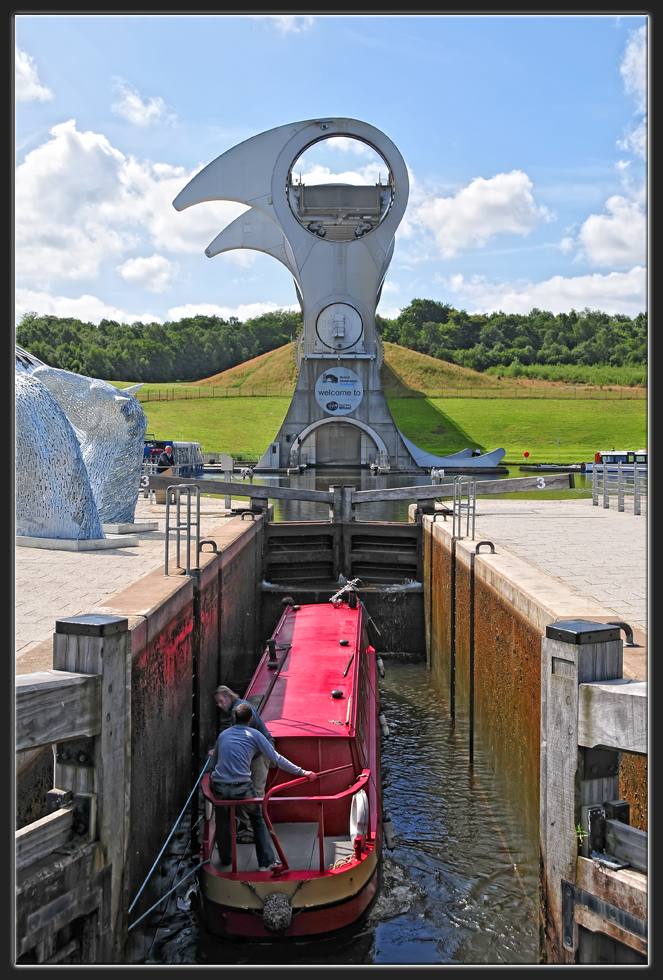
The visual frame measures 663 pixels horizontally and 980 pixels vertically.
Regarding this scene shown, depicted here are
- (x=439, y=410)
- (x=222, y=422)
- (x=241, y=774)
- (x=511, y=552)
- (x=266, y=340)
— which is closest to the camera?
(x=241, y=774)

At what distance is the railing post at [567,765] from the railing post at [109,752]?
2.90 meters

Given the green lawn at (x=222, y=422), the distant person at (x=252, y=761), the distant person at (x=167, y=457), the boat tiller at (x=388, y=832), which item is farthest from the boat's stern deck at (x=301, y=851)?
the green lawn at (x=222, y=422)

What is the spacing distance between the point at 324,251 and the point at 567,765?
4100 cm

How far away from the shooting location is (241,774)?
591 cm

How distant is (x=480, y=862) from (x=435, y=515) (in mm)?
9230

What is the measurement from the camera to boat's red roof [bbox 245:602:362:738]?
6.97 m

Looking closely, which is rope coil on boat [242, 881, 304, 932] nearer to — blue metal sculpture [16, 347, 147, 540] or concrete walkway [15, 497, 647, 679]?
concrete walkway [15, 497, 647, 679]

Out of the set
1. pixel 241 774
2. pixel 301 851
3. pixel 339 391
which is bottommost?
pixel 301 851

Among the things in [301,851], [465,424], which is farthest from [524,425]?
[301,851]

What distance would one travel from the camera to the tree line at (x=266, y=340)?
260 feet

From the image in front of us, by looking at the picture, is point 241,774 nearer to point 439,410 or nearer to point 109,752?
point 109,752

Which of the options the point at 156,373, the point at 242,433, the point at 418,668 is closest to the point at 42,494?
the point at 418,668

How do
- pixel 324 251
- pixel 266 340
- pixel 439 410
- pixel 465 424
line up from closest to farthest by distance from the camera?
pixel 324 251 → pixel 465 424 → pixel 439 410 → pixel 266 340

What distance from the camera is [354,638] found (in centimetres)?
967
